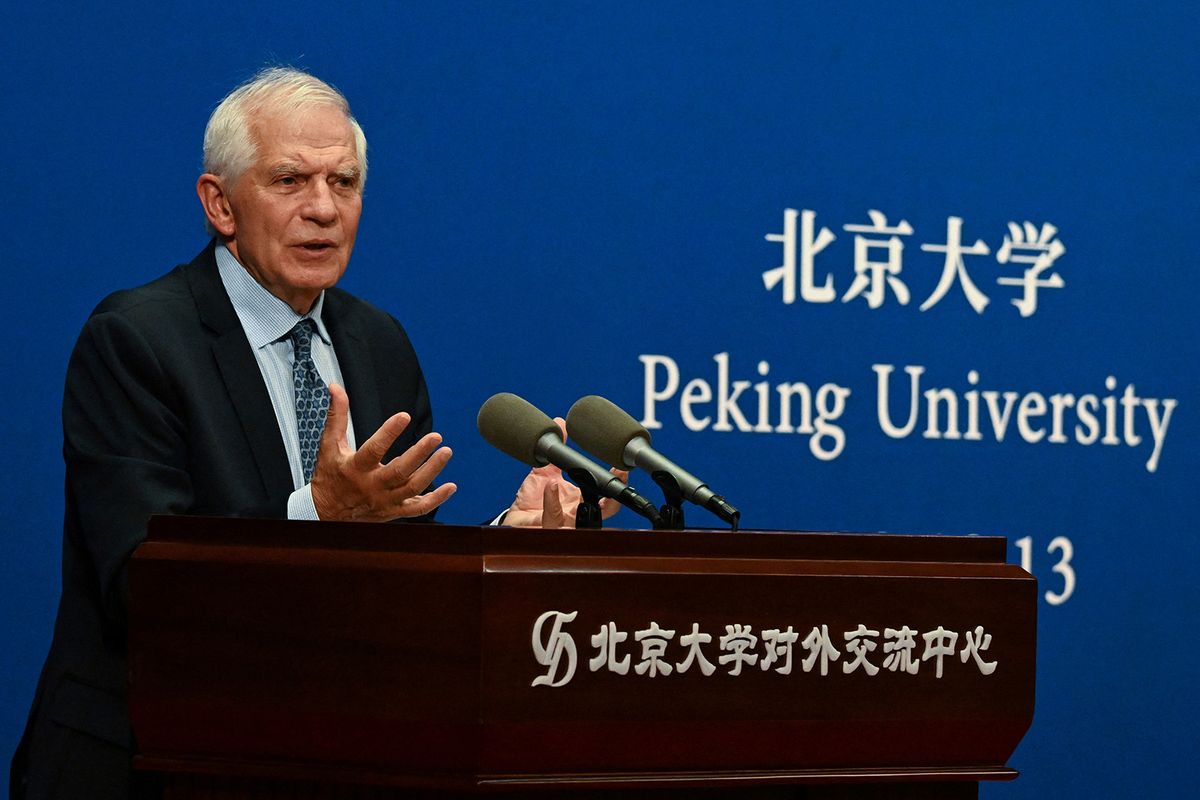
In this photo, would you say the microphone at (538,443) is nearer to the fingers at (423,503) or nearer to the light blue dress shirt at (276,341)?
the fingers at (423,503)

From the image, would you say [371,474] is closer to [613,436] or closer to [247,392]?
[613,436]

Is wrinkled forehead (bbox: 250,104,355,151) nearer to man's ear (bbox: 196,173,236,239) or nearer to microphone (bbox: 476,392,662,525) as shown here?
man's ear (bbox: 196,173,236,239)

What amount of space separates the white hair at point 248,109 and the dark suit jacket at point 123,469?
0.20m

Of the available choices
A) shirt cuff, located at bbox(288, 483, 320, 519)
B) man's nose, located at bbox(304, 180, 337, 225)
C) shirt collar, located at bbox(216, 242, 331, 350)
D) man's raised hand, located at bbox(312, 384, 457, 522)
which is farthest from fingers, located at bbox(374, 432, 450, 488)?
man's nose, located at bbox(304, 180, 337, 225)

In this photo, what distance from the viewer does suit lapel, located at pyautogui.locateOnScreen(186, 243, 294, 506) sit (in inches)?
63.6

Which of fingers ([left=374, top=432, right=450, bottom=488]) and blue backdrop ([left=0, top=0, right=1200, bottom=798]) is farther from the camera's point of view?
blue backdrop ([left=0, top=0, right=1200, bottom=798])

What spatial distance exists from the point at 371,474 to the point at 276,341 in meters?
0.53

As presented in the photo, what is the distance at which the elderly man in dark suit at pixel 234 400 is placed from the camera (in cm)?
139

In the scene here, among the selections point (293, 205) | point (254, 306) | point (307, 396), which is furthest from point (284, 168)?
point (307, 396)

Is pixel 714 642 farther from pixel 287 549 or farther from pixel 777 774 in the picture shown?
pixel 287 549

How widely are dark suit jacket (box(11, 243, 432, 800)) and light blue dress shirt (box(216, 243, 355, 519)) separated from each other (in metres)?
0.05

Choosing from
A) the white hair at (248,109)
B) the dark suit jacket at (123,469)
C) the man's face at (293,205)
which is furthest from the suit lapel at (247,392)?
the white hair at (248,109)

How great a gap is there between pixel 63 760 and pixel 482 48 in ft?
4.63

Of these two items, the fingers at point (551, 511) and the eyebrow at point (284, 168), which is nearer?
the fingers at point (551, 511)
